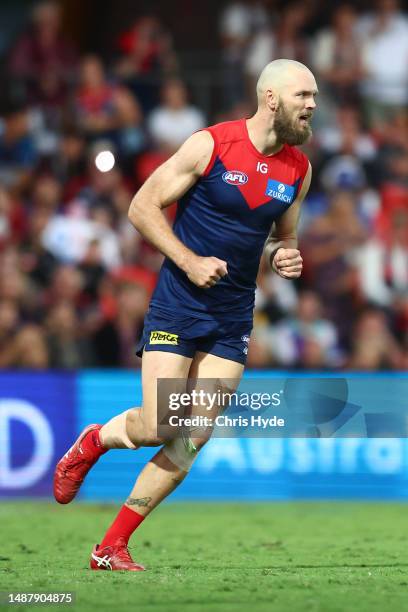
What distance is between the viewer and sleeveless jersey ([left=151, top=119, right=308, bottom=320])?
21.9 ft

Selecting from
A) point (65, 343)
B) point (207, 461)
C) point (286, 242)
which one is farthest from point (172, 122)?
point (286, 242)

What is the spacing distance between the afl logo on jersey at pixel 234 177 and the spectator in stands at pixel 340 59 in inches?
345

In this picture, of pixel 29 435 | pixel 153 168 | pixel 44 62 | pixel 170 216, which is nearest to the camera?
pixel 29 435

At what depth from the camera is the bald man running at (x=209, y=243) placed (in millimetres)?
6582

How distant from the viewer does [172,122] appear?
14656 mm

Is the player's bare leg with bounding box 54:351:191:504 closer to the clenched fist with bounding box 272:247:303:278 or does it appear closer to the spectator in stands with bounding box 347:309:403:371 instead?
the clenched fist with bounding box 272:247:303:278

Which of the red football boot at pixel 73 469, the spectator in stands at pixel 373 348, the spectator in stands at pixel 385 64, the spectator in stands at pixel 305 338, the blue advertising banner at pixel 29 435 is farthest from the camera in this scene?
the spectator in stands at pixel 385 64

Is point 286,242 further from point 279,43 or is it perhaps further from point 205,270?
point 279,43

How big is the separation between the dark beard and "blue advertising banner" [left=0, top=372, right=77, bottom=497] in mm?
5252

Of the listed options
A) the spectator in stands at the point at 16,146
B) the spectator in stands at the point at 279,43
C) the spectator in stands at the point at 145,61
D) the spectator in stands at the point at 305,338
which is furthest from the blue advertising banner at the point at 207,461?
the spectator in stands at the point at 279,43

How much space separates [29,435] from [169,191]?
512 centimetres

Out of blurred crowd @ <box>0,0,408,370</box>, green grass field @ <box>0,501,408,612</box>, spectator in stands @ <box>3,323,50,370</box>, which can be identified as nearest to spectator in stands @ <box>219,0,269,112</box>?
blurred crowd @ <box>0,0,408,370</box>

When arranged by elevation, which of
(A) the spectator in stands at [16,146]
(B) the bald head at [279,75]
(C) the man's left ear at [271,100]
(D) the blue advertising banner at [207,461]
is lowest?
(D) the blue advertising banner at [207,461]

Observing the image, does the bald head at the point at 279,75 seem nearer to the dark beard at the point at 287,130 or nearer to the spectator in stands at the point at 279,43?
the dark beard at the point at 287,130
